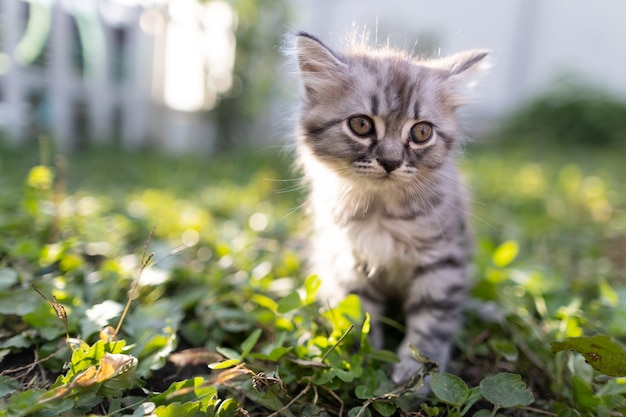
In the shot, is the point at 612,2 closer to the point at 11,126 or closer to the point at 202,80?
the point at 202,80

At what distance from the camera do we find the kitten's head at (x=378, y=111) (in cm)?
157

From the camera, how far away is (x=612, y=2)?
7.87 meters

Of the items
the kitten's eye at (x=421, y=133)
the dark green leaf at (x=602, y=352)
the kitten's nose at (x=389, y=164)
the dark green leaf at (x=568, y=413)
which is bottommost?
the dark green leaf at (x=568, y=413)

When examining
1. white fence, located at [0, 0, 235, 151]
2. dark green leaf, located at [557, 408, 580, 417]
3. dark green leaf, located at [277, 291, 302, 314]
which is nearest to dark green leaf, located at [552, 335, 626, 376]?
dark green leaf, located at [557, 408, 580, 417]

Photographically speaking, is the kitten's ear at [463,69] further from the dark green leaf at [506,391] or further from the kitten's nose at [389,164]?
the dark green leaf at [506,391]

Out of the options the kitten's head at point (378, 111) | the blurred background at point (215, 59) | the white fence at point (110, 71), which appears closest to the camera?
the kitten's head at point (378, 111)

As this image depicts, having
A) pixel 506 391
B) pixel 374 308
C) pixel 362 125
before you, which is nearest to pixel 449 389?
pixel 506 391

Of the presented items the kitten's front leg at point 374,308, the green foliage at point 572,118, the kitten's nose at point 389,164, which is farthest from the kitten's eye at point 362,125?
the green foliage at point 572,118

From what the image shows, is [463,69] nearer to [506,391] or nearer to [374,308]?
[374,308]

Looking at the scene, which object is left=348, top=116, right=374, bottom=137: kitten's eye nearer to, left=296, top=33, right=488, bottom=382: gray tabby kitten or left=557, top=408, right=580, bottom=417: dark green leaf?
left=296, top=33, right=488, bottom=382: gray tabby kitten

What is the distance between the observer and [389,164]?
1514 millimetres

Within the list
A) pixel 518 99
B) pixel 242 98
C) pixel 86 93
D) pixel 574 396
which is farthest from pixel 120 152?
pixel 518 99

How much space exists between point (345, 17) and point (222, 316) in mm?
7667

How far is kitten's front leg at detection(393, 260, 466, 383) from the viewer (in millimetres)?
1584
